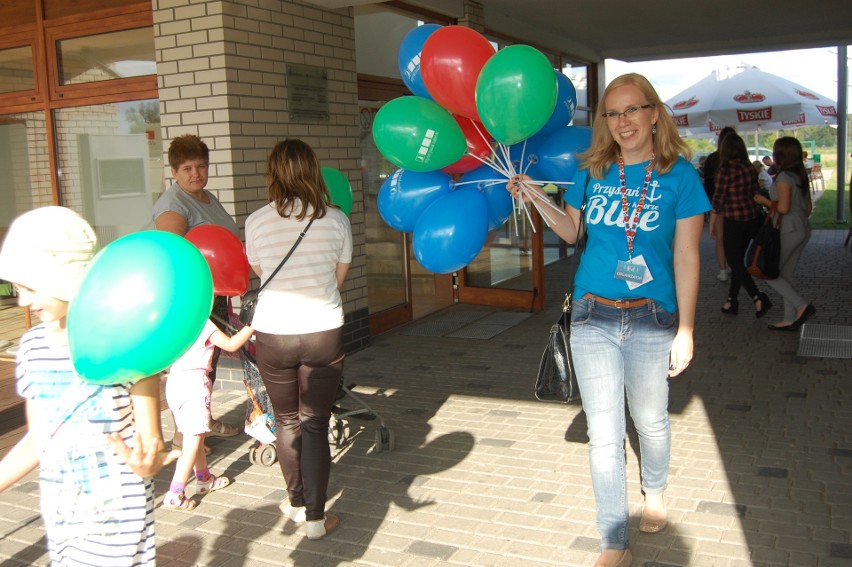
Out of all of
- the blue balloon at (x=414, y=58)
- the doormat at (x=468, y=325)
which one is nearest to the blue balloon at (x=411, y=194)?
the blue balloon at (x=414, y=58)

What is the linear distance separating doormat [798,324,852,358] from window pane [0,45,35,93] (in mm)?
7246

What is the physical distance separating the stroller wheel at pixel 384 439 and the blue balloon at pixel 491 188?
164 cm

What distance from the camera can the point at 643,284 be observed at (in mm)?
3211

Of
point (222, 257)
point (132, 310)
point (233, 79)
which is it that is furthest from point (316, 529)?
point (233, 79)

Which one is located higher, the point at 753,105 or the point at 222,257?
the point at 753,105

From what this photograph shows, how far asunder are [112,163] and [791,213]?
6166mm

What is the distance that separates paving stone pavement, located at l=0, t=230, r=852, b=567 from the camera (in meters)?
3.69

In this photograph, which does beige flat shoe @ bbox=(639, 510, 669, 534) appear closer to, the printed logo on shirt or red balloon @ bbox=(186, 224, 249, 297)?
the printed logo on shirt

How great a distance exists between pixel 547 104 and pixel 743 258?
576cm

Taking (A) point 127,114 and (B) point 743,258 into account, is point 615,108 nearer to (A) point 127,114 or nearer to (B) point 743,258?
(A) point 127,114

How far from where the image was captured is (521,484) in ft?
14.5

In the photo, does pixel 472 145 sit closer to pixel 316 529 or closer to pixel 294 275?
pixel 294 275

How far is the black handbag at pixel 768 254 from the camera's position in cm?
758

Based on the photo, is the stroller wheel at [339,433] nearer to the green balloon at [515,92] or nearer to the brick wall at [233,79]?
the brick wall at [233,79]
